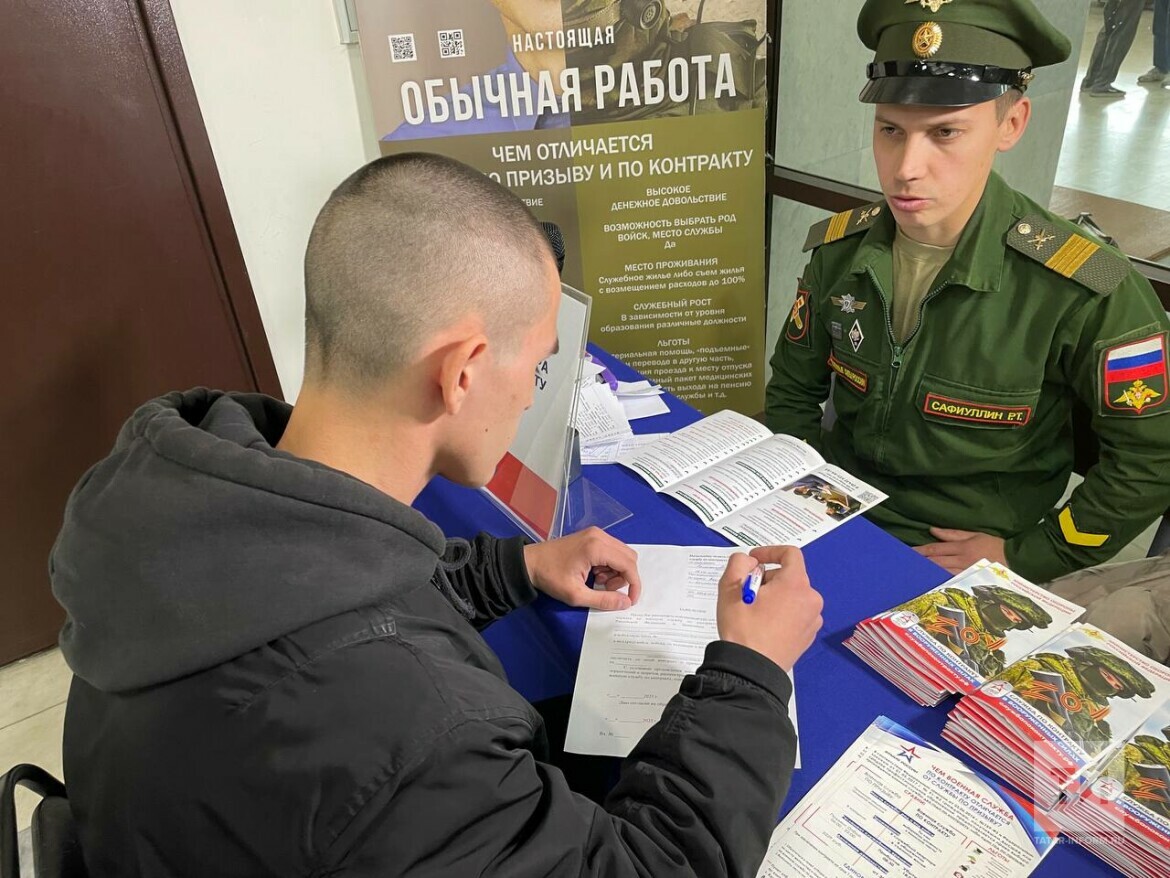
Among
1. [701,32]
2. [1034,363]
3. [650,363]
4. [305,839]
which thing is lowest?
[650,363]

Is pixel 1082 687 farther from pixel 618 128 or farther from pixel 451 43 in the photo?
pixel 451 43

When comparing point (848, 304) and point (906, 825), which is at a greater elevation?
point (848, 304)

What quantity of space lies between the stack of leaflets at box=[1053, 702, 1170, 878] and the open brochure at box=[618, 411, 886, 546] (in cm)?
46

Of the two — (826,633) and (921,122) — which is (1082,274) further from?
(826,633)

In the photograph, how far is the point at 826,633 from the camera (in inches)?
38.8

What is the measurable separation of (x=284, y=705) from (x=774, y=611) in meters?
0.54

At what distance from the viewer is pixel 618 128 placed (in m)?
2.10

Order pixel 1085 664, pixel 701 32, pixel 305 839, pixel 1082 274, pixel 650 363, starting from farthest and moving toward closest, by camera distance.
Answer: pixel 650 363 < pixel 701 32 < pixel 1082 274 < pixel 1085 664 < pixel 305 839

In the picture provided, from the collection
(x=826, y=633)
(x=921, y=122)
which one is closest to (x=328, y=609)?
(x=826, y=633)

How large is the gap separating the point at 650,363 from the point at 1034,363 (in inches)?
48.7

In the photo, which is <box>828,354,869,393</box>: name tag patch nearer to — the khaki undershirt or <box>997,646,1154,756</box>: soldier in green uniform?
the khaki undershirt

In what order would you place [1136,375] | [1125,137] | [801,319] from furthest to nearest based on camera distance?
[1125,137]
[801,319]
[1136,375]

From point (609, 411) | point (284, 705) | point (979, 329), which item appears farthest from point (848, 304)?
point (284, 705)

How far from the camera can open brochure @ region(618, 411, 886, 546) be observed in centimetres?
118
